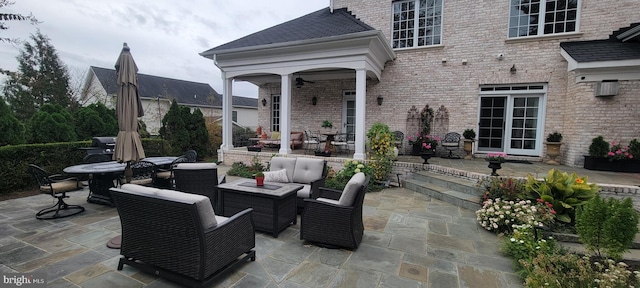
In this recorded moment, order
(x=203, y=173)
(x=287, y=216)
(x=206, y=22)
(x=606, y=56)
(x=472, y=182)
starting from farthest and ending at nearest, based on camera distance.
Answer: (x=206, y=22) < (x=606, y=56) < (x=472, y=182) < (x=203, y=173) < (x=287, y=216)

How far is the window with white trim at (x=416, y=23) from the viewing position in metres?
8.63

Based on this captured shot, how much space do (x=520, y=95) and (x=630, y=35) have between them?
2.42 metres

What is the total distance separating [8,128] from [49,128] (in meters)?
0.87

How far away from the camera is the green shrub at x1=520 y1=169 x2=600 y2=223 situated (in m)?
3.70

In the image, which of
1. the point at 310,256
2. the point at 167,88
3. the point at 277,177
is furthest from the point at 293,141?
the point at 167,88

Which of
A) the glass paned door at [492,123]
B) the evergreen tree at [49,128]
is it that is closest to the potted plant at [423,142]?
the glass paned door at [492,123]

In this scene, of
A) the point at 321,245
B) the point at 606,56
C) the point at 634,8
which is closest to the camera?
the point at 321,245

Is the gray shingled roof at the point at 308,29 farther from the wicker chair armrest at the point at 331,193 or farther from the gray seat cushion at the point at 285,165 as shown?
the wicker chair armrest at the point at 331,193

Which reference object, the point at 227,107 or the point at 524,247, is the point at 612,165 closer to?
the point at 524,247

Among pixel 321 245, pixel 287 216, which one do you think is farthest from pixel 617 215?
pixel 287 216

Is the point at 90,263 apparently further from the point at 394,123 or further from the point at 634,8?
the point at 634,8

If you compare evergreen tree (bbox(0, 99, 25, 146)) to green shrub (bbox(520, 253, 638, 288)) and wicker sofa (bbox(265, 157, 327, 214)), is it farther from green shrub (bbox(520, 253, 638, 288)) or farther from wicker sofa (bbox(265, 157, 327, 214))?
green shrub (bbox(520, 253, 638, 288))

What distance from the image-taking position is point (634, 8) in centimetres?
686

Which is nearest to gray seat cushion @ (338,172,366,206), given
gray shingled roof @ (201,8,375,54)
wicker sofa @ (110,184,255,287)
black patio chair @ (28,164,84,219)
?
wicker sofa @ (110,184,255,287)
